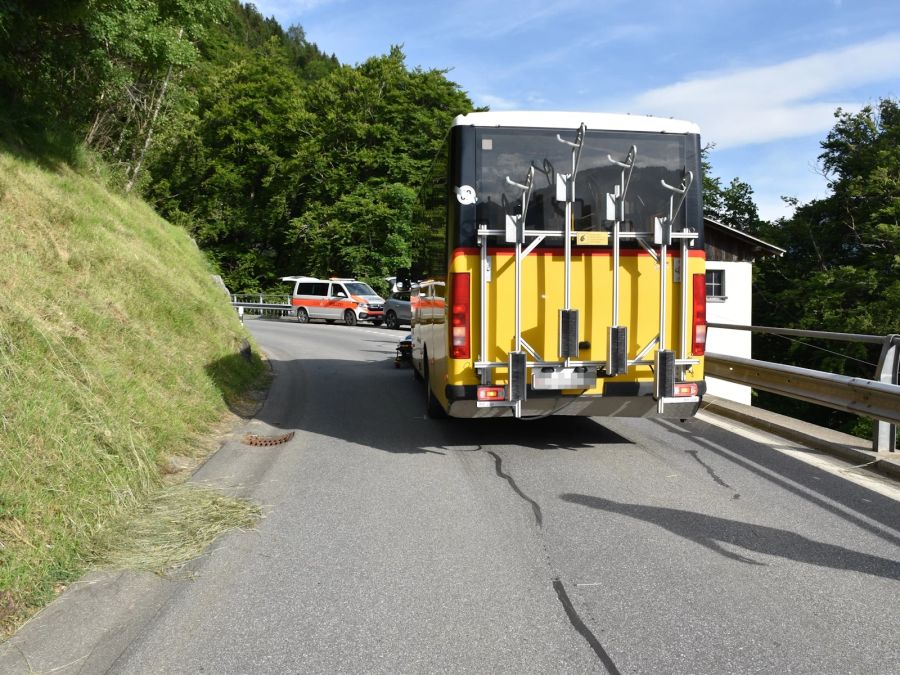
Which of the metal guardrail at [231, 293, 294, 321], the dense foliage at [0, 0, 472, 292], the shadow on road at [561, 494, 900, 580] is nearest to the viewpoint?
the shadow on road at [561, 494, 900, 580]

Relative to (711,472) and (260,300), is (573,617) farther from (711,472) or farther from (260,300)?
(260,300)

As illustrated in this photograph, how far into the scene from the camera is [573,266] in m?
6.98

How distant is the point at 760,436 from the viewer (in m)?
8.05

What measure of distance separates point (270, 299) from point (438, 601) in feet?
148

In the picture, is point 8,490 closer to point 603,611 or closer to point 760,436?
point 603,611

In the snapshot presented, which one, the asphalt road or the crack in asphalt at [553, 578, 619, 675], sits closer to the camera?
the crack in asphalt at [553, 578, 619, 675]

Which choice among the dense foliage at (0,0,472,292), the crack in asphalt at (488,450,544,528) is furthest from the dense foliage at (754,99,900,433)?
the crack in asphalt at (488,450,544,528)

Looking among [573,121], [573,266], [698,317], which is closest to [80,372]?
[573,266]

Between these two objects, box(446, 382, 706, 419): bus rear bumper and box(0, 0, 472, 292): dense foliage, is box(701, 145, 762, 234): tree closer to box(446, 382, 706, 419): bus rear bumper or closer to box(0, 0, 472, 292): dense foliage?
box(0, 0, 472, 292): dense foliage

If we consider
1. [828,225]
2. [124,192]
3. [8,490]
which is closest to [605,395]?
[8,490]

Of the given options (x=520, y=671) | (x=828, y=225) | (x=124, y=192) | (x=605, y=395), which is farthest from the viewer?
(x=828, y=225)

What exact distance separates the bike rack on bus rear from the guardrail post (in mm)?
1603

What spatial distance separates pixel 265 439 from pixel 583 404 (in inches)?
134

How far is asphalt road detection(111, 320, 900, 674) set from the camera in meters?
3.33
